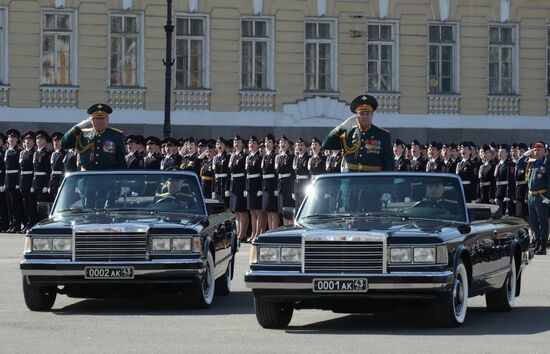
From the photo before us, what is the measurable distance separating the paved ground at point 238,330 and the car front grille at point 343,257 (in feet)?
1.81

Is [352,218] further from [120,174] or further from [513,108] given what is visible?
[513,108]

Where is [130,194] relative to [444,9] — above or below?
below

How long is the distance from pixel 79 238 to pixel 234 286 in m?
3.89

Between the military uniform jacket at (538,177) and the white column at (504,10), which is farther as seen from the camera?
the white column at (504,10)

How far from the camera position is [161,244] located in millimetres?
17609

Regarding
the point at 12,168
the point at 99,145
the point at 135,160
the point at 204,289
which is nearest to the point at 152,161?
the point at 135,160

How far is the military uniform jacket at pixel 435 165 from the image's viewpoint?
108 feet

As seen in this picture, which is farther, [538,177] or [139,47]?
[139,47]

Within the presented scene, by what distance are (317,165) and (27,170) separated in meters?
6.02

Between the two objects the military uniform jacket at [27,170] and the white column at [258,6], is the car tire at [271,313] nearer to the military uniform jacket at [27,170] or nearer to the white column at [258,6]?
the military uniform jacket at [27,170]

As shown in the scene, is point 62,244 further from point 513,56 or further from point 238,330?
point 513,56

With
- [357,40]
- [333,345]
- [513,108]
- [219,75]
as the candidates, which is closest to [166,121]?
[219,75]

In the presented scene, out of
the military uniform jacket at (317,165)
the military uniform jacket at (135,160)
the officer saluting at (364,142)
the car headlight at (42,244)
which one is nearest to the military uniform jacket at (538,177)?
the military uniform jacket at (317,165)

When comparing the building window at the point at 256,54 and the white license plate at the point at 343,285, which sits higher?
the building window at the point at 256,54
